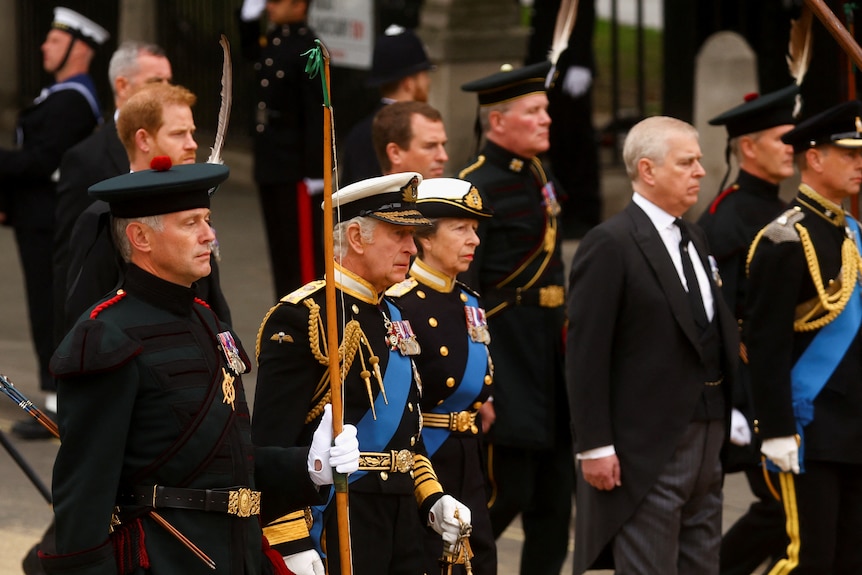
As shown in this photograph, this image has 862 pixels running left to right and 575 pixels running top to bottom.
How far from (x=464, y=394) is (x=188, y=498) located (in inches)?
69.7

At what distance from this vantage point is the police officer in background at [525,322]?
7156mm

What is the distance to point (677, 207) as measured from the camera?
634cm

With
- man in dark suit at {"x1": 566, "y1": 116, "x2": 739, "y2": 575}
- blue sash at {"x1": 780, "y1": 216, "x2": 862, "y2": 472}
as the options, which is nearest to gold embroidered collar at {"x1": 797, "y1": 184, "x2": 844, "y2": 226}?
blue sash at {"x1": 780, "y1": 216, "x2": 862, "y2": 472}

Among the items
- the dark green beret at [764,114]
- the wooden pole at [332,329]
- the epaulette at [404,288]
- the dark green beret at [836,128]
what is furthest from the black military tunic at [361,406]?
the dark green beret at [764,114]

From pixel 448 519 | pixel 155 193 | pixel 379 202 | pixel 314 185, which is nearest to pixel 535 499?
pixel 448 519

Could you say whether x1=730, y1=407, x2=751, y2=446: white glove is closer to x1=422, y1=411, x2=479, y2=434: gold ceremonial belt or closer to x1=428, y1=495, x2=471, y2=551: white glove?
x1=422, y1=411, x2=479, y2=434: gold ceremonial belt

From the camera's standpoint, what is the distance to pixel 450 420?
240 inches

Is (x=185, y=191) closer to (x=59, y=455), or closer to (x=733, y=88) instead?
(x=59, y=455)

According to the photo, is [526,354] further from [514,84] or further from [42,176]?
[42,176]

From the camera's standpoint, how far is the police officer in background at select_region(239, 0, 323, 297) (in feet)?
33.9

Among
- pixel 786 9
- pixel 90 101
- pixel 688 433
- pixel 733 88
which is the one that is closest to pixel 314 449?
pixel 688 433

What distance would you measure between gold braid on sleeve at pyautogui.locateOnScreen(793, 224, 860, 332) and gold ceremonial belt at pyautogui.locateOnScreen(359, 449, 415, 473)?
2008 mm

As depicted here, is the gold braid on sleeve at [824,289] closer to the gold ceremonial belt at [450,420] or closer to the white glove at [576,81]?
the gold ceremonial belt at [450,420]

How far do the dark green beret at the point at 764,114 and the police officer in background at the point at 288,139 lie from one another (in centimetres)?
334
